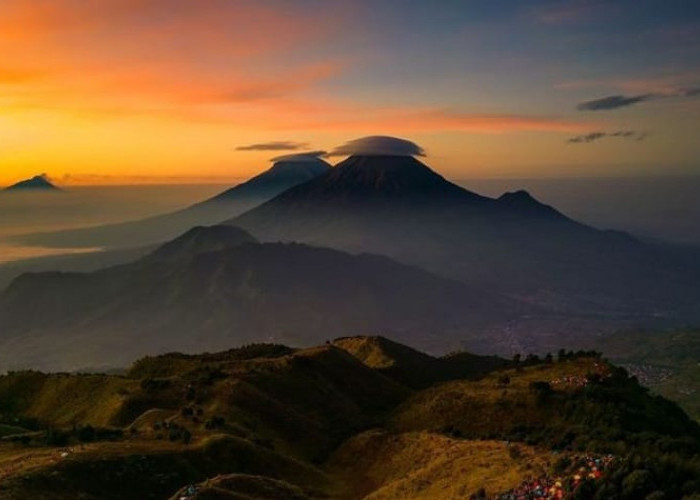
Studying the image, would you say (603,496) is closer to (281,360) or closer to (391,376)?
(281,360)

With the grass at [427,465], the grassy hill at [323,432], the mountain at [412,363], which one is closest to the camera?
the grass at [427,465]

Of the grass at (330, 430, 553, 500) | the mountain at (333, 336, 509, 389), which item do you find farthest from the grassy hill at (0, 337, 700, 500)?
the mountain at (333, 336, 509, 389)

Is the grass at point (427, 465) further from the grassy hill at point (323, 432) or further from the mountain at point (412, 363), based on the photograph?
the mountain at point (412, 363)

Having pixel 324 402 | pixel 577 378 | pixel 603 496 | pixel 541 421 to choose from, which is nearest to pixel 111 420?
A: pixel 324 402

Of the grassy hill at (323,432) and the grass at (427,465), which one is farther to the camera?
the grassy hill at (323,432)

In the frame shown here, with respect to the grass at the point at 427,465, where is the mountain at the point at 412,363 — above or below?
below

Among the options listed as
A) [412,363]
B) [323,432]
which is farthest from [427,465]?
[412,363]

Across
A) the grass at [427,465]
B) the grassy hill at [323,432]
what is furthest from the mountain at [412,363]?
the grass at [427,465]

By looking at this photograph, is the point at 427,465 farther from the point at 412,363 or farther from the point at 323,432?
the point at 412,363

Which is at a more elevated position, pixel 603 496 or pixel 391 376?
pixel 603 496
